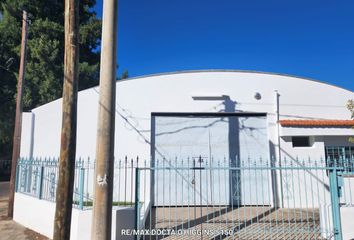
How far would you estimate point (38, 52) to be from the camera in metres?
17.7

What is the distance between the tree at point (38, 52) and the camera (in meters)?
18.2

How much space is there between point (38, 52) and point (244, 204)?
1569cm

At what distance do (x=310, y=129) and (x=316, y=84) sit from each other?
1941 millimetres

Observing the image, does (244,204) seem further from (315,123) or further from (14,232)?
(14,232)

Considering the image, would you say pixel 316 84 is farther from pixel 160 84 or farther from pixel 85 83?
pixel 85 83

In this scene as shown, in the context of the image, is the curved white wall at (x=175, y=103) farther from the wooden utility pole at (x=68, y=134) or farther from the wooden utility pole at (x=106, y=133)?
the wooden utility pole at (x=106, y=133)

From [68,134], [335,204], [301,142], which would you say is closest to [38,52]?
[68,134]

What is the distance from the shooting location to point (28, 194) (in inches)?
338

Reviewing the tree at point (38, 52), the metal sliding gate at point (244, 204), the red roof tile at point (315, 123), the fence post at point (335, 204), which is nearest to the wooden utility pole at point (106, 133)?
the metal sliding gate at point (244, 204)

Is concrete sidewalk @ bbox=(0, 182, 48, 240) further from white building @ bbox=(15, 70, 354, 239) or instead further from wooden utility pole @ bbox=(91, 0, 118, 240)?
wooden utility pole @ bbox=(91, 0, 118, 240)

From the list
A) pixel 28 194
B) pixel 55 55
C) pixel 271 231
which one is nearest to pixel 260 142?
pixel 271 231

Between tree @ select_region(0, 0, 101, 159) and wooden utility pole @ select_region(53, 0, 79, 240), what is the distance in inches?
581

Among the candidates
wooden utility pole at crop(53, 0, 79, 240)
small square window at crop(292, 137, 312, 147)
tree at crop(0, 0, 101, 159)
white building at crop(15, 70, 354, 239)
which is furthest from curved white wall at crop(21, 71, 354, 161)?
tree at crop(0, 0, 101, 159)

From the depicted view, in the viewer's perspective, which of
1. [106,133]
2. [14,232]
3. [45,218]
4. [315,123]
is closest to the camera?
[106,133]
